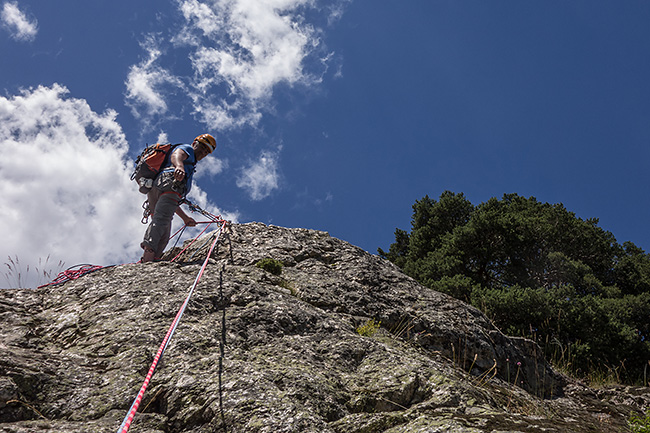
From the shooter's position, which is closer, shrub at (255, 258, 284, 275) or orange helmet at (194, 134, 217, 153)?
shrub at (255, 258, 284, 275)

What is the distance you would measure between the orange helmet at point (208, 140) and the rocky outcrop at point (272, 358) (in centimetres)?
167

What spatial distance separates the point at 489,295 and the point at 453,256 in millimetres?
3956

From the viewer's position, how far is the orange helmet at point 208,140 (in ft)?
24.4

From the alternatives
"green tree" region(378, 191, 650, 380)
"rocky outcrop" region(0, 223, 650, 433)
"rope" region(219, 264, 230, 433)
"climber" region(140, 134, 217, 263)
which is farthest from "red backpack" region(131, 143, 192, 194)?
"green tree" region(378, 191, 650, 380)

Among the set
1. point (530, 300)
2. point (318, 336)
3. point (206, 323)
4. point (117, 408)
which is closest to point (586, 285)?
point (530, 300)

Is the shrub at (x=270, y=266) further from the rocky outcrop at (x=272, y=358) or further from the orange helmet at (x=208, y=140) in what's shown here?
the orange helmet at (x=208, y=140)

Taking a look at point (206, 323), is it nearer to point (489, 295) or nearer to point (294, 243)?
point (294, 243)

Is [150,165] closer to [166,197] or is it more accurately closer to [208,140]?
[166,197]

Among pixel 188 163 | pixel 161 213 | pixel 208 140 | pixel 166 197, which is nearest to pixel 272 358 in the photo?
pixel 161 213

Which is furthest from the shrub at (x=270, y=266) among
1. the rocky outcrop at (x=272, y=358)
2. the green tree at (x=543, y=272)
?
the green tree at (x=543, y=272)

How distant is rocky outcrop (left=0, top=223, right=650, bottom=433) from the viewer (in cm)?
351

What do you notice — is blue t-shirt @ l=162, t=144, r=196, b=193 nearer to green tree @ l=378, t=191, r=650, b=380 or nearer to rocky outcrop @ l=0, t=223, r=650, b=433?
rocky outcrop @ l=0, t=223, r=650, b=433

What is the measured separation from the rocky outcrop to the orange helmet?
5.48 feet

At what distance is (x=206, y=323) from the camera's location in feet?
15.8
